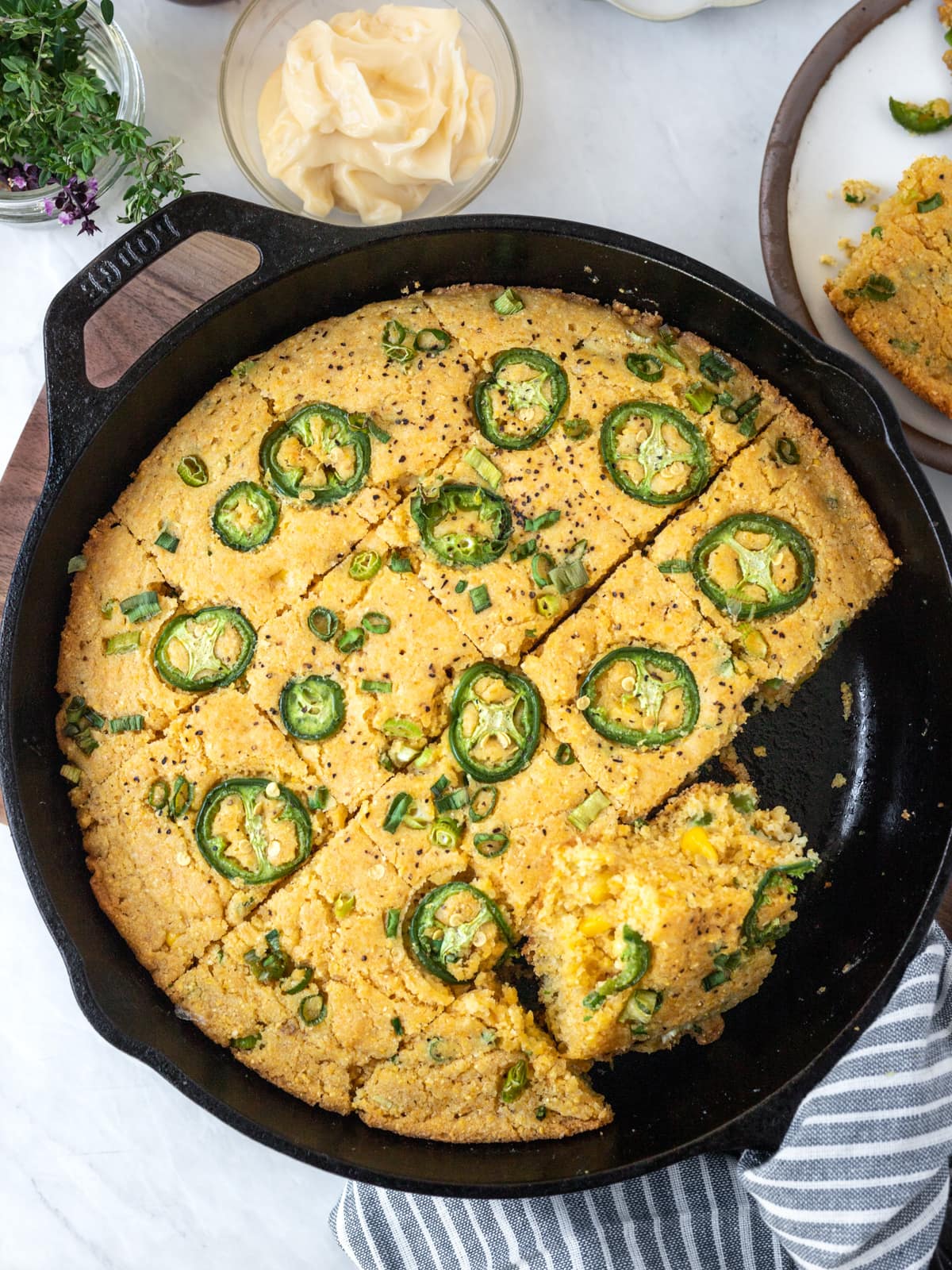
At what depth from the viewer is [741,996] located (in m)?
3.85

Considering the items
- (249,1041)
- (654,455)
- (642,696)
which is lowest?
(249,1041)

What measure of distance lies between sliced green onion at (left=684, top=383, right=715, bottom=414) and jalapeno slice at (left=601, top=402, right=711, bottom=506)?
0.25 feet

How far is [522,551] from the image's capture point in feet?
12.0

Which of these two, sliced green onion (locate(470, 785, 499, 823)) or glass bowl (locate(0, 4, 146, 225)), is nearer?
sliced green onion (locate(470, 785, 499, 823))

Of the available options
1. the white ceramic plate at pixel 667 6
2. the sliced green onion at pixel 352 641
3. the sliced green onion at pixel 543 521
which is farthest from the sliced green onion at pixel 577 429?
the white ceramic plate at pixel 667 6

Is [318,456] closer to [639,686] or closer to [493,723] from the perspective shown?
[493,723]

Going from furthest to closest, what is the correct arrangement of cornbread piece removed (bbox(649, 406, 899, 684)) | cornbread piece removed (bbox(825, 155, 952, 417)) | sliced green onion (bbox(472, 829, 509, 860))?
cornbread piece removed (bbox(825, 155, 952, 417)) < cornbread piece removed (bbox(649, 406, 899, 684)) < sliced green onion (bbox(472, 829, 509, 860))

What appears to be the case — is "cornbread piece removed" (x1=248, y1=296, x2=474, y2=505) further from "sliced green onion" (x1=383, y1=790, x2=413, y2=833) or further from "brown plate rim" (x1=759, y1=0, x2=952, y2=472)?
"brown plate rim" (x1=759, y1=0, x2=952, y2=472)

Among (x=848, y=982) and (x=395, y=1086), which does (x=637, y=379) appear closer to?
(x=848, y=982)

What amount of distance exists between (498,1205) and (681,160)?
13.1 ft

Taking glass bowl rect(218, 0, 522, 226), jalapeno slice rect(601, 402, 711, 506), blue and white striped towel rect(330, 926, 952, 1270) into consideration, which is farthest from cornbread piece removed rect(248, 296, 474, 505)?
blue and white striped towel rect(330, 926, 952, 1270)

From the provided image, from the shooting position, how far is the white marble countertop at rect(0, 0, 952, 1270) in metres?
4.33

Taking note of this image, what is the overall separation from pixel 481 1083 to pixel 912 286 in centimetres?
315

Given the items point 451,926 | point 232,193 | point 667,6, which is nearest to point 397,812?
point 451,926
